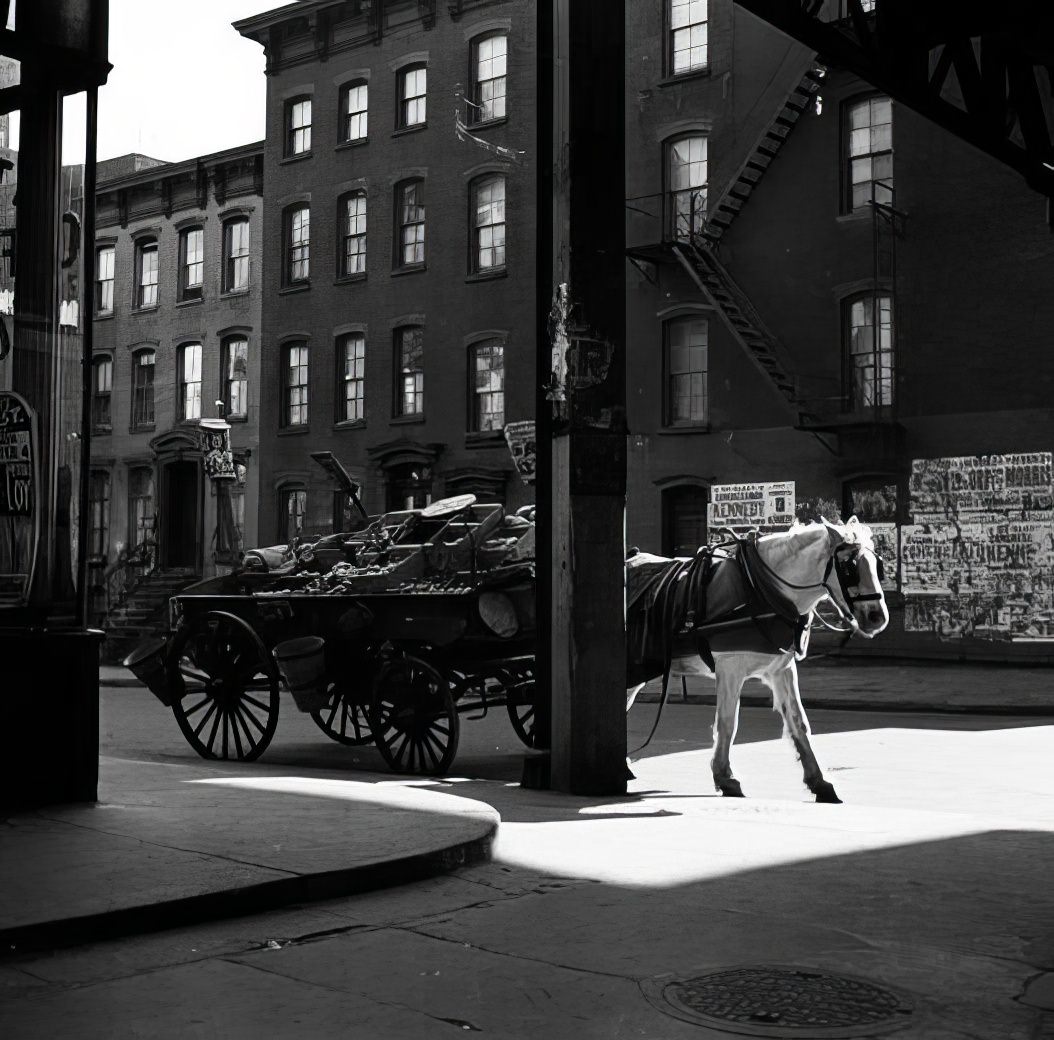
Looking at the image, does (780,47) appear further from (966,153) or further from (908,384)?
(908,384)

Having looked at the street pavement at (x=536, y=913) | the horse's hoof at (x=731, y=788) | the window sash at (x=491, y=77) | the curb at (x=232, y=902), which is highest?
the window sash at (x=491, y=77)

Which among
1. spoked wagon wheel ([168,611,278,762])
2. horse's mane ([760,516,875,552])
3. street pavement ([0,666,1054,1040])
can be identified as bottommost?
street pavement ([0,666,1054,1040])

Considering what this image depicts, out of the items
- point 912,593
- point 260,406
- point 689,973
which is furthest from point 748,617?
point 260,406

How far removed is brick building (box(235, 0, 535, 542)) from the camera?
3197cm

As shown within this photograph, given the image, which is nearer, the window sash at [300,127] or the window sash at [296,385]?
the window sash at [296,385]

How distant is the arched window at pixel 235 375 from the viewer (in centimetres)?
3744

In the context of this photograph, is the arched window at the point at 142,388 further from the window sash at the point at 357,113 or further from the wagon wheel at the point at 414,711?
the wagon wheel at the point at 414,711

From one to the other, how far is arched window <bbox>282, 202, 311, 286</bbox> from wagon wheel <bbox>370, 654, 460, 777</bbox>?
84.0 ft

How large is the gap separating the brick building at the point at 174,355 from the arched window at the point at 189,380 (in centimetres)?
4

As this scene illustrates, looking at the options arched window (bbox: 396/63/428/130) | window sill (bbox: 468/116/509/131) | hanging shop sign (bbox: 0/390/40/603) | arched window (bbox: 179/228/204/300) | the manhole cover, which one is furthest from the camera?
arched window (bbox: 179/228/204/300)

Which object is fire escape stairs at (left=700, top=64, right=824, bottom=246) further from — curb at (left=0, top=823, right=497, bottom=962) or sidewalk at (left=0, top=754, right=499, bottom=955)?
curb at (left=0, top=823, right=497, bottom=962)

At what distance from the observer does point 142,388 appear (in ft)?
132

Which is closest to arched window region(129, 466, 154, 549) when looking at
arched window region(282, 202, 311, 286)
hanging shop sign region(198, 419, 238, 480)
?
arched window region(282, 202, 311, 286)

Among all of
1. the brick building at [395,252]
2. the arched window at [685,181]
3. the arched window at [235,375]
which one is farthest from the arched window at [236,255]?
→ the arched window at [685,181]
